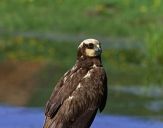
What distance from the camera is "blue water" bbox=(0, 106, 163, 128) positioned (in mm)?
14383

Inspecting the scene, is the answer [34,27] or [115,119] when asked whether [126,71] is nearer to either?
[115,119]

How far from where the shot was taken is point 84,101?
28.3ft

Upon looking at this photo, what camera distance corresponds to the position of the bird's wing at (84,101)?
844cm

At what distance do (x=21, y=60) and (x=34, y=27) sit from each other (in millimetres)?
5711

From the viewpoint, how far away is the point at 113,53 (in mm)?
22375

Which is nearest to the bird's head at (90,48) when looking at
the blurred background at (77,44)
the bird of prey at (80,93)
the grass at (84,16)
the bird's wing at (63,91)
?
the bird of prey at (80,93)

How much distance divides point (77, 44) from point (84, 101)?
48.3 ft

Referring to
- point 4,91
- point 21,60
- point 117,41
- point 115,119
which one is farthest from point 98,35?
point 115,119

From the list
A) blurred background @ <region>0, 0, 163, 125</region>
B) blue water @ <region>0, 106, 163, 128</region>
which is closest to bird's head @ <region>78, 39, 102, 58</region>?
blue water @ <region>0, 106, 163, 128</region>

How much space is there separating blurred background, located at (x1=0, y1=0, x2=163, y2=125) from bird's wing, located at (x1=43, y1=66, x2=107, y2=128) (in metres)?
6.37

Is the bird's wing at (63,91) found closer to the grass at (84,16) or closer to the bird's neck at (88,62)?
the bird's neck at (88,62)

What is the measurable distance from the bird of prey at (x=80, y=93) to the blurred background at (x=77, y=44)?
6.40 metres

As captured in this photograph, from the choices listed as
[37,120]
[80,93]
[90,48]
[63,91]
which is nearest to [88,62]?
[90,48]

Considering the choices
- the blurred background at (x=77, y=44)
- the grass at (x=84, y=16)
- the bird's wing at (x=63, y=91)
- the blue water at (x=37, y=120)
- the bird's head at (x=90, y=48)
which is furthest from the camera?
the grass at (x=84, y=16)
